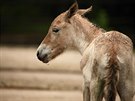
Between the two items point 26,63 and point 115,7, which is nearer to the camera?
point 26,63

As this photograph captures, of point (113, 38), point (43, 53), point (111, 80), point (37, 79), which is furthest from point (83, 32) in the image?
point (37, 79)

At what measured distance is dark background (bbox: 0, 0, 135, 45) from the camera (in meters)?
24.1

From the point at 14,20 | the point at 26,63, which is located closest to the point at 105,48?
the point at 26,63

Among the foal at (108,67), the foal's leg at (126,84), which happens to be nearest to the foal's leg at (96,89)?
the foal at (108,67)

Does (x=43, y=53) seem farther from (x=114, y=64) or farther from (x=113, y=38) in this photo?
(x=114, y=64)

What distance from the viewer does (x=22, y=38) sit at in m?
24.4

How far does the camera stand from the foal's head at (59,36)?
9.46 meters

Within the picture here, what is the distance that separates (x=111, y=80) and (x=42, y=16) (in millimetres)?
18810

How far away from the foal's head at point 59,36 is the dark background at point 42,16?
13.5 metres

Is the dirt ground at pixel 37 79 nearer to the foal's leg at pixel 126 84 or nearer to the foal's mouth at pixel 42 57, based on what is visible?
the foal's mouth at pixel 42 57

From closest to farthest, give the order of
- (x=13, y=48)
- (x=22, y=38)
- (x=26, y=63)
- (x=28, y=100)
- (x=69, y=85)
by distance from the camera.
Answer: (x=28, y=100), (x=69, y=85), (x=26, y=63), (x=13, y=48), (x=22, y=38)

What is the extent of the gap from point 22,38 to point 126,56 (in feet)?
55.2

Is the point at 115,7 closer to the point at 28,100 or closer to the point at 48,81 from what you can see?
the point at 48,81

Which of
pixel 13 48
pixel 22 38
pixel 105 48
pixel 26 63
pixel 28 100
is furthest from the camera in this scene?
pixel 22 38
